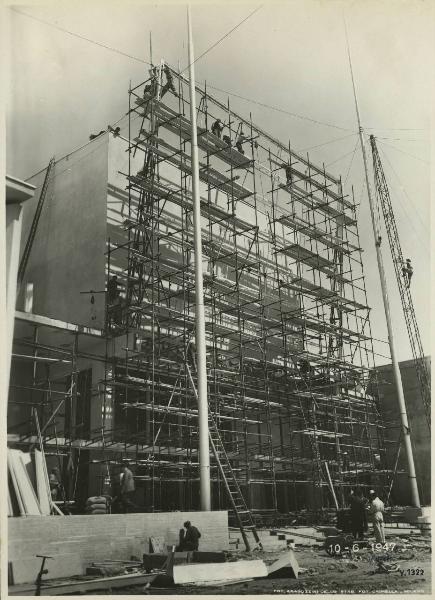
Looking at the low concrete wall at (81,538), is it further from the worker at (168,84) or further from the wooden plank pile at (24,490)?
the worker at (168,84)

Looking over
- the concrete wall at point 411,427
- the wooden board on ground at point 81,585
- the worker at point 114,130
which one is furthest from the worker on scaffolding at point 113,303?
the concrete wall at point 411,427

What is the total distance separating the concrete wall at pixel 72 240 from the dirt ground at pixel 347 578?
10510 mm

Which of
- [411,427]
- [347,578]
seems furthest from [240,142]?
[347,578]

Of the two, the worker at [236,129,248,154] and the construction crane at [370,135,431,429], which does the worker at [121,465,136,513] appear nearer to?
the construction crane at [370,135,431,429]

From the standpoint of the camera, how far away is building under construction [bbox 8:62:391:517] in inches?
718

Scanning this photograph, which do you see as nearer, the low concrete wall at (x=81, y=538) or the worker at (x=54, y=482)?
the low concrete wall at (x=81, y=538)

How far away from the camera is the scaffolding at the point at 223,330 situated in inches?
763

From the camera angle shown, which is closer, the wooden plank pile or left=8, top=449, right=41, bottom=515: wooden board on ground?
the wooden plank pile

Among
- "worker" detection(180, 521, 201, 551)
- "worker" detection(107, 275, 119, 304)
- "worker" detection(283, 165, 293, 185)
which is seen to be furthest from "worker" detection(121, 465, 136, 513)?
"worker" detection(283, 165, 293, 185)

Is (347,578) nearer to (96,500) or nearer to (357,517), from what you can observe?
(357,517)

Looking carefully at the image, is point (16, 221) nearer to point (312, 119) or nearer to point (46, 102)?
point (46, 102)

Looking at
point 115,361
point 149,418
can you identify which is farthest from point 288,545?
point 115,361

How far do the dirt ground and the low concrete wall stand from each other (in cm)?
156

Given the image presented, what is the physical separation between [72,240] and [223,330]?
259 inches
